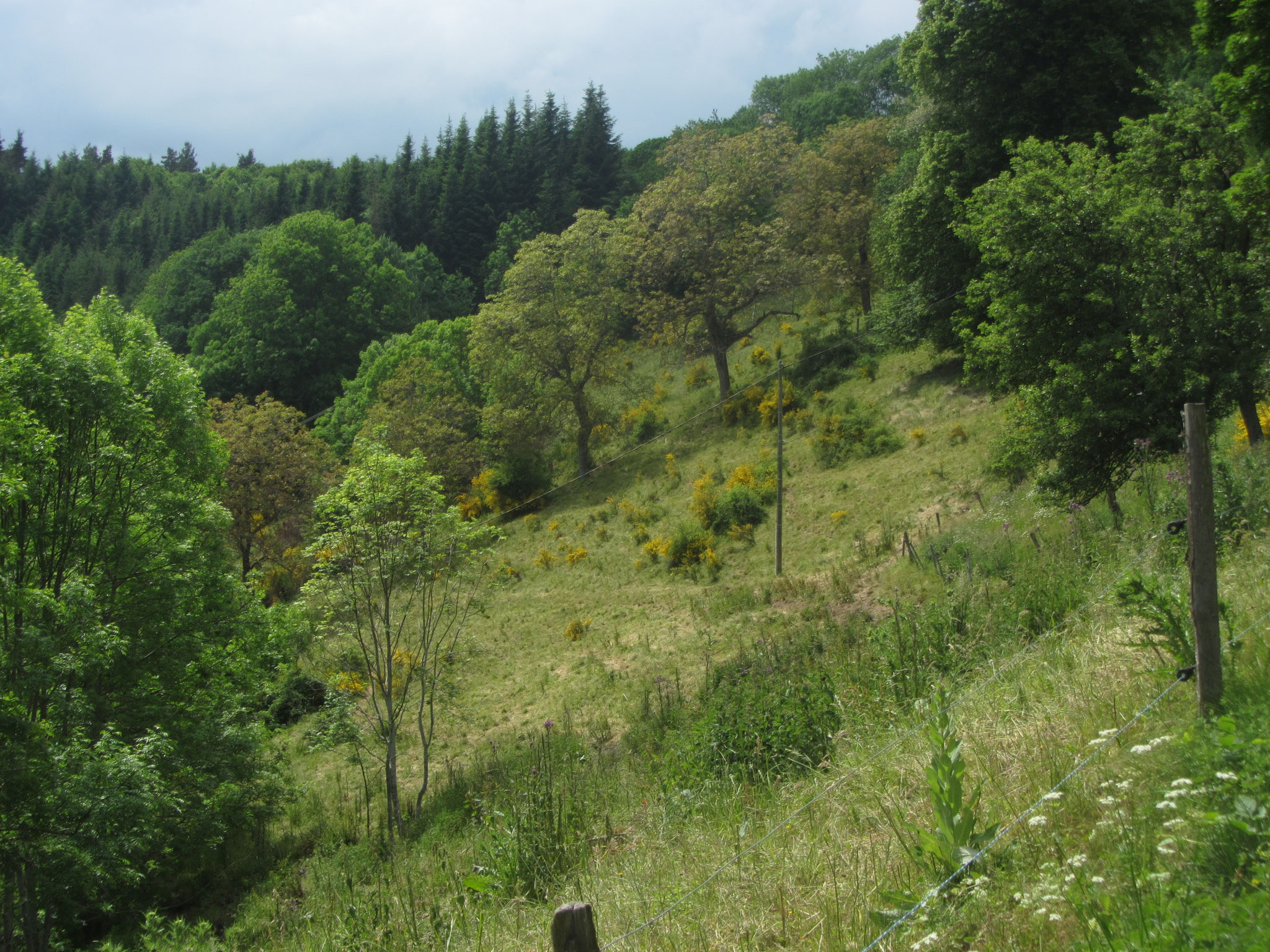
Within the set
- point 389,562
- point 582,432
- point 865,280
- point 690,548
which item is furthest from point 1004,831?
point 865,280

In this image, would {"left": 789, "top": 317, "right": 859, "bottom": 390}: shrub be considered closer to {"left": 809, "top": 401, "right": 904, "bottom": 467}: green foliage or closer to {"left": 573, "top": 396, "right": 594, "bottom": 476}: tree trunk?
{"left": 809, "top": 401, "right": 904, "bottom": 467}: green foliage

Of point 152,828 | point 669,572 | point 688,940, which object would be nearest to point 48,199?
point 669,572

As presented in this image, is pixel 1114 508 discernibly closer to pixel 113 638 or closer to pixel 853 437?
Result: pixel 113 638

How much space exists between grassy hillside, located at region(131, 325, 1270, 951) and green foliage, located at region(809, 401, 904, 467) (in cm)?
736

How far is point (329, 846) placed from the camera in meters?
14.6

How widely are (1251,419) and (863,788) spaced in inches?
510

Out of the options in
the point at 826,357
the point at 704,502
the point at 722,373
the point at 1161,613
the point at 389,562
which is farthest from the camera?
the point at 722,373

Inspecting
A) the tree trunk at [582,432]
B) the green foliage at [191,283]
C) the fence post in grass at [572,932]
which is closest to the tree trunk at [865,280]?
the tree trunk at [582,432]

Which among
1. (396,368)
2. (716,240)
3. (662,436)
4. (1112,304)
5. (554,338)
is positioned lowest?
(662,436)

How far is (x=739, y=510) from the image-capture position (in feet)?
90.0

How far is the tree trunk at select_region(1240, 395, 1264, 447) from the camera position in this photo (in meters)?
13.6

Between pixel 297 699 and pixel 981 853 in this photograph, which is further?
pixel 297 699

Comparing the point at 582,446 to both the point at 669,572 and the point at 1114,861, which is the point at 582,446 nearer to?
the point at 669,572

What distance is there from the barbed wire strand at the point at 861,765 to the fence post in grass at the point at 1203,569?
126 cm
